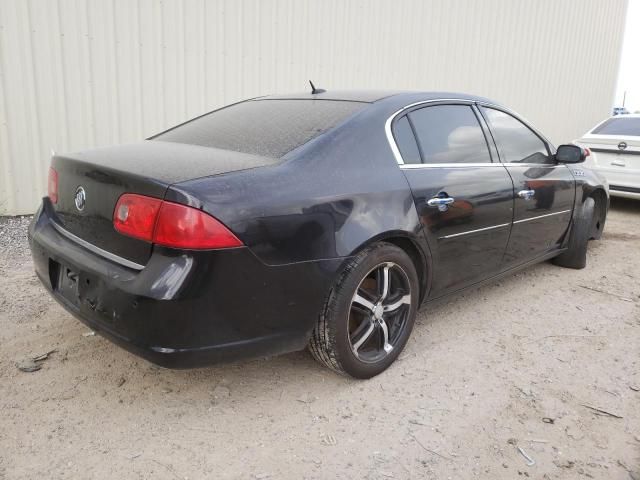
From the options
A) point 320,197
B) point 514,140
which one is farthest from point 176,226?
point 514,140

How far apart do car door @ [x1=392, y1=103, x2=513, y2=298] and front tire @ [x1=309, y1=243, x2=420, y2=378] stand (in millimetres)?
265

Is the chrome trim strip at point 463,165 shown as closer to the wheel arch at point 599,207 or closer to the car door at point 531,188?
the car door at point 531,188

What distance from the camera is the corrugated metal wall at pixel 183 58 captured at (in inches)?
200

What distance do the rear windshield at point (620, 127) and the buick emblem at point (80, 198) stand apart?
275 inches

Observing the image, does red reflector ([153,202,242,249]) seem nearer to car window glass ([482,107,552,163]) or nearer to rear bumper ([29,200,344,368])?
rear bumper ([29,200,344,368])

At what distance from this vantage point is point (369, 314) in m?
2.74

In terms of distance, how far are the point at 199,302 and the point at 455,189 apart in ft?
5.51

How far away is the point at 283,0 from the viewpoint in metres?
6.61

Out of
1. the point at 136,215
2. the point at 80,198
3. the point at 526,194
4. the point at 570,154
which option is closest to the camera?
the point at 136,215

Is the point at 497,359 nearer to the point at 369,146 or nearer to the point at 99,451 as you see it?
the point at 369,146

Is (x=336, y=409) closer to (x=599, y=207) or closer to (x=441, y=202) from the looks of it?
(x=441, y=202)

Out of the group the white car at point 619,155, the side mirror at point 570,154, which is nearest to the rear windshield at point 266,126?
the side mirror at point 570,154

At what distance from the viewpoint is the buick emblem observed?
96.7 inches

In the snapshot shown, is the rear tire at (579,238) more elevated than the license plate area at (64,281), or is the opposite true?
the license plate area at (64,281)
